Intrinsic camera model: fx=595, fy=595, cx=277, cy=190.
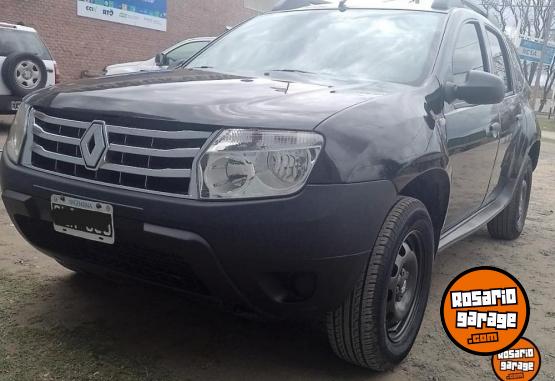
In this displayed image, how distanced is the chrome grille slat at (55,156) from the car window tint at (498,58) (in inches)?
112

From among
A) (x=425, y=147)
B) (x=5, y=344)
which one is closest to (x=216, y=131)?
(x=425, y=147)

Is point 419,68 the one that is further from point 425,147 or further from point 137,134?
point 137,134

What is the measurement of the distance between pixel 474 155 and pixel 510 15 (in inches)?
1578

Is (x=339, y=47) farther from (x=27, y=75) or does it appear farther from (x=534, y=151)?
(x=27, y=75)

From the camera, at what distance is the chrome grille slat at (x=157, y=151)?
6.89 feet

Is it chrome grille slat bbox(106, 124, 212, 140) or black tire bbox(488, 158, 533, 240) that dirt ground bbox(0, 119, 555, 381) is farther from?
black tire bbox(488, 158, 533, 240)

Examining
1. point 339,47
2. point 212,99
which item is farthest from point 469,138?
point 212,99

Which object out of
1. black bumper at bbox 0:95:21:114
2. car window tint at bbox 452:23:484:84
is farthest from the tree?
car window tint at bbox 452:23:484:84

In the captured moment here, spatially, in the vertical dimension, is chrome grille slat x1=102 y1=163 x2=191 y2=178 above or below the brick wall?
above

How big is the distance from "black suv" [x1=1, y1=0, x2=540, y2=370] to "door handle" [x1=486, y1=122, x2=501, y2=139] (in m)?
0.53

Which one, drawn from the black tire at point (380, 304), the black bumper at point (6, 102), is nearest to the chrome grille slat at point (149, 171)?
the black tire at point (380, 304)

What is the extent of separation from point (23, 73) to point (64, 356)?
6.91m

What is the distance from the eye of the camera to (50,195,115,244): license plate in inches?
86.7

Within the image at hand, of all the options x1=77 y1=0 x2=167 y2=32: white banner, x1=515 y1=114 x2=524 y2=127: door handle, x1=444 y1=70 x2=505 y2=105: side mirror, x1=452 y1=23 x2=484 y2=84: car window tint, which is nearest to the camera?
→ x1=444 y1=70 x2=505 y2=105: side mirror
